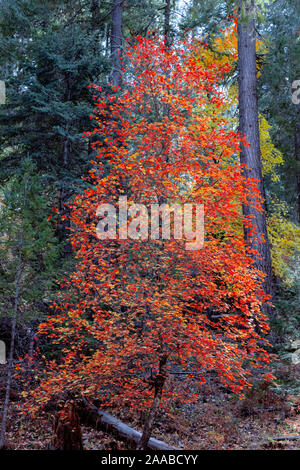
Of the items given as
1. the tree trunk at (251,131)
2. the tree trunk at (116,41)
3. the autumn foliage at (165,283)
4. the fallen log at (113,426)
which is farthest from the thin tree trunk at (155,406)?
the tree trunk at (116,41)

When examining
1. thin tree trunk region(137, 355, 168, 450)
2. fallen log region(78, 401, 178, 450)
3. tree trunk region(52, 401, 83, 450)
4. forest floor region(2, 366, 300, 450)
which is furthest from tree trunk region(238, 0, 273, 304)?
tree trunk region(52, 401, 83, 450)

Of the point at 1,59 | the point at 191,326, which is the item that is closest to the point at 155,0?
the point at 1,59

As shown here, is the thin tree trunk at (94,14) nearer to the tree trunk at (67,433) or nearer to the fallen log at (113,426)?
the fallen log at (113,426)

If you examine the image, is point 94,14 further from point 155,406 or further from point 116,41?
point 155,406

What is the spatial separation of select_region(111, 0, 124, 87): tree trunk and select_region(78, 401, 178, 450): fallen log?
983 cm

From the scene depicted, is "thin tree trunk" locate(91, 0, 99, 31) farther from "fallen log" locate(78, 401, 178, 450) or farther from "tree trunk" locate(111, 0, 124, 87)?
"fallen log" locate(78, 401, 178, 450)

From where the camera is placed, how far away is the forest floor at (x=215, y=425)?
246 inches

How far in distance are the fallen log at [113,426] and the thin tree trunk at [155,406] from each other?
393 millimetres

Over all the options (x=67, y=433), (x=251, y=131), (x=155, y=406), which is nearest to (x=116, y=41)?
(x=251, y=131)

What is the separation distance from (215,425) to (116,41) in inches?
492

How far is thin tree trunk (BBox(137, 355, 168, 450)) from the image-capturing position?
5.23m

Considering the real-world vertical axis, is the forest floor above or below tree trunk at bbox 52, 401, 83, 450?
below

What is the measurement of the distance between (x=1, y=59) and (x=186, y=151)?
8.19 meters
